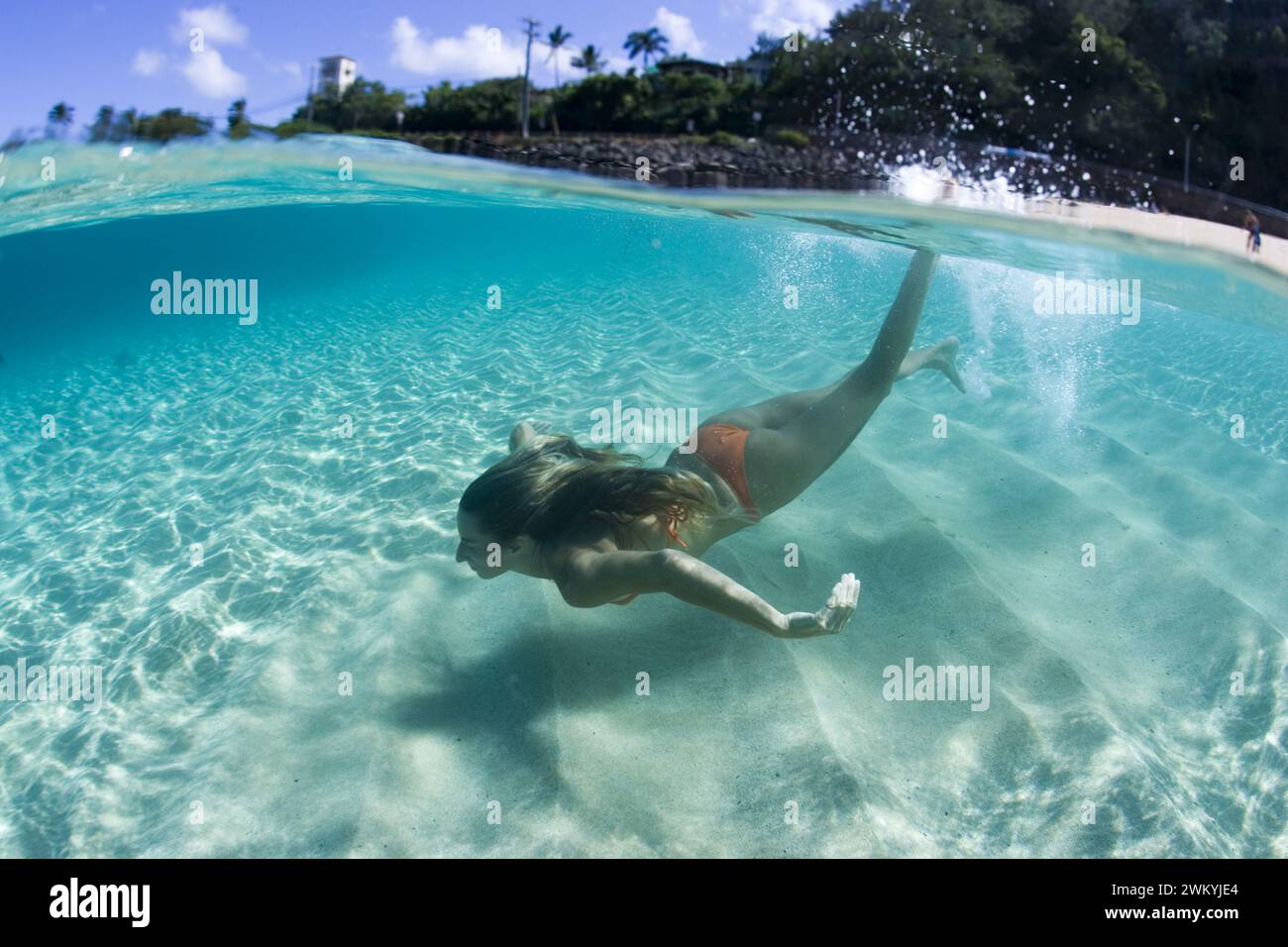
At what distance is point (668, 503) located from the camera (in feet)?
12.7

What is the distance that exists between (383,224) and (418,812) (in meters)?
27.7

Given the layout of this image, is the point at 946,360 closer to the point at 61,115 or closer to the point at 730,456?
the point at 730,456

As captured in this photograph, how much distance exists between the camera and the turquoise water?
3504 mm

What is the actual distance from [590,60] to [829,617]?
690 centimetres

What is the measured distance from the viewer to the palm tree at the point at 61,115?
7.83m

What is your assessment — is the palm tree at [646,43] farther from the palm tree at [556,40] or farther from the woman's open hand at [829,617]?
the woman's open hand at [829,617]

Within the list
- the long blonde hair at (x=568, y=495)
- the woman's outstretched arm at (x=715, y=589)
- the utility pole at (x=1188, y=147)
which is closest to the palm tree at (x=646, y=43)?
the long blonde hair at (x=568, y=495)

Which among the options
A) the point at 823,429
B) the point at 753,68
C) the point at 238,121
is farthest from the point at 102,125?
the point at 823,429

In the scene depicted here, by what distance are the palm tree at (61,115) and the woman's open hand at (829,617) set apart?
964cm

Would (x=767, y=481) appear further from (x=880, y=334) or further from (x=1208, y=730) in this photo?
(x=1208, y=730)
